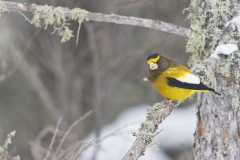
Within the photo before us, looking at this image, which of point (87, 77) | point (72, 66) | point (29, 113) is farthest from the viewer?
point (29, 113)

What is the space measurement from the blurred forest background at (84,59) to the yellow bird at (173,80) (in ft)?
7.02

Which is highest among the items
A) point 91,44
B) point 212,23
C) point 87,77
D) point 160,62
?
point 87,77

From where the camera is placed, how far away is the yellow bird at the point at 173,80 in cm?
282

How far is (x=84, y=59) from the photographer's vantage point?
677 cm

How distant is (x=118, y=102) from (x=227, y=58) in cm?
476

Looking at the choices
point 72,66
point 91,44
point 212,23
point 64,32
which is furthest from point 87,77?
point 212,23

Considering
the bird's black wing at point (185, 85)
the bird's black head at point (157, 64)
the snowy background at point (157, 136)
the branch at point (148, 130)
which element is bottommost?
the branch at point (148, 130)

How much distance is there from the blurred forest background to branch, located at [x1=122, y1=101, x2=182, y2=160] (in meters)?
2.60

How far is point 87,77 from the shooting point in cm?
677

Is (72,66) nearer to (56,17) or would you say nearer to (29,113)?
(29,113)

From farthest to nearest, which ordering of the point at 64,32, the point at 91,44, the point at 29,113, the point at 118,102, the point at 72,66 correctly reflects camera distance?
the point at 118,102
the point at 29,113
the point at 72,66
the point at 91,44
the point at 64,32

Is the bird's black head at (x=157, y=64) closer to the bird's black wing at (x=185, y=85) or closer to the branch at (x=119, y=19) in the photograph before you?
the bird's black wing at (x=185, y=85)

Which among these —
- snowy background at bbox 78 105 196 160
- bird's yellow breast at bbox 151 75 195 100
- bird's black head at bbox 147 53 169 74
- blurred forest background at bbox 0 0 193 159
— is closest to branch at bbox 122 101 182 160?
bird's yellow breast at bbox 151 75 195 100

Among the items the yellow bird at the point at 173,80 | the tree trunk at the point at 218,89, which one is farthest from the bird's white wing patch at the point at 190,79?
the tree trunk at the point at 218,89
